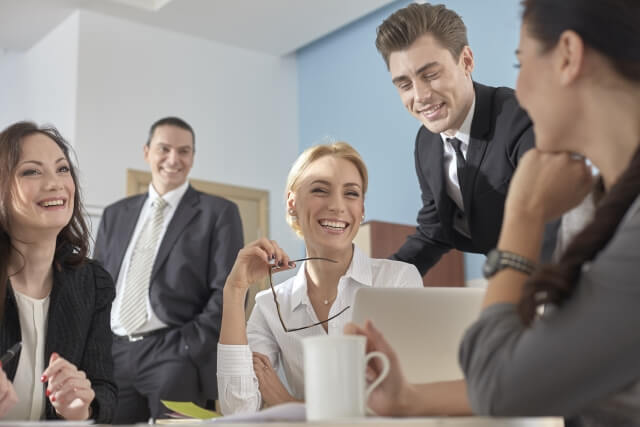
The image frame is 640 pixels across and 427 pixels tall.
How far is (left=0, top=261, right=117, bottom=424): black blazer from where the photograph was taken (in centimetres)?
179

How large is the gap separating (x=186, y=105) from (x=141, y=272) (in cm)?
229

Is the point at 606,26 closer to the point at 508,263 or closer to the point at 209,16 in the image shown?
the point at 508,263

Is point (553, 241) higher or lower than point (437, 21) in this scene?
lower

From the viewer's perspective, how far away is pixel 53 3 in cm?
514

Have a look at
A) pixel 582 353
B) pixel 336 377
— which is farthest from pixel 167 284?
pixel 582 353

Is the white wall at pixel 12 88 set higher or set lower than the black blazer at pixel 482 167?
higher

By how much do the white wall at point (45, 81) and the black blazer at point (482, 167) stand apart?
3.36 metres

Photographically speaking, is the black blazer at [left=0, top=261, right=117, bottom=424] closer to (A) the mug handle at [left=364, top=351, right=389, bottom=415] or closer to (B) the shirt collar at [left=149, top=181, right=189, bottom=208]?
(A) the mug handle at [left=364, top=351, right=389, bottom=415]

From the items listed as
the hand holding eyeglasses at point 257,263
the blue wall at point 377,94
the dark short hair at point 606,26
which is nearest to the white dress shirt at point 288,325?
the hand holding eyeglasses at point 257,263

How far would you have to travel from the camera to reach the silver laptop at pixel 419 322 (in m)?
1.24

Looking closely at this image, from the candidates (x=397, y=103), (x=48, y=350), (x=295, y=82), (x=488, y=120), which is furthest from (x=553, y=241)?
(x=295, y=82)

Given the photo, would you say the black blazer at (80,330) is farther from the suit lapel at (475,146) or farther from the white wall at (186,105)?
the white wall at (186,105)

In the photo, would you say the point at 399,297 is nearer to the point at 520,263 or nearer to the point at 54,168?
the point at 520,263

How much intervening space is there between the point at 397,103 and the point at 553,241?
4.06m
